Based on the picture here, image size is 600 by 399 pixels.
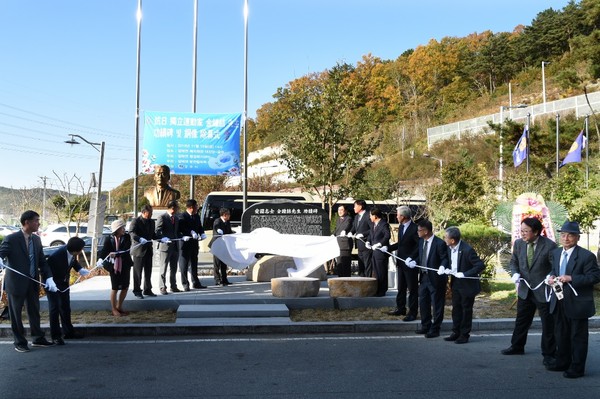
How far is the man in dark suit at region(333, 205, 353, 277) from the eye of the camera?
43.6ft

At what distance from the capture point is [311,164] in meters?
22.6

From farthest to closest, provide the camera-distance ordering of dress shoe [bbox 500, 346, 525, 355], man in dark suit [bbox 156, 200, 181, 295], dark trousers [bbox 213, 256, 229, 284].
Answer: dark trousers [bbox 213, 256, 229, 284]
man in dark suit [bbox 156, 200, 181, 295]
dress shoe [bbox 500, 346, 525, 355]

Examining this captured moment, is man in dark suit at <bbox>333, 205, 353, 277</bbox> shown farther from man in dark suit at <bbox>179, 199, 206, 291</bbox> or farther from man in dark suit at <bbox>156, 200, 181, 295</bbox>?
man in dark suit at <bbox>156, 200, 181, 295</bbox>

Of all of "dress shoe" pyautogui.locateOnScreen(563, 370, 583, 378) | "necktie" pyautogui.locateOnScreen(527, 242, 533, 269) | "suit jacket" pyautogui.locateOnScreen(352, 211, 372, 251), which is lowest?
"dress shoe" pyautogui.locateOnScreen(563, 370, 583, 378)

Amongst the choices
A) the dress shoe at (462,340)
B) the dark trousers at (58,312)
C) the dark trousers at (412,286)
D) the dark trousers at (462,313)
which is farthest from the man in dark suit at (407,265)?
the dark trousers at (58,312)

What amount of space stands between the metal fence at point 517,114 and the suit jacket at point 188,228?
114 feet

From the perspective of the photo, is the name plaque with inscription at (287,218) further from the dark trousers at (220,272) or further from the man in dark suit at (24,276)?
the man in dark suit at (24,276)

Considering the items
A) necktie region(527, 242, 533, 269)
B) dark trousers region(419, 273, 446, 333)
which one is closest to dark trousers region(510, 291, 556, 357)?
necktie region(527, 242, 533, 269)

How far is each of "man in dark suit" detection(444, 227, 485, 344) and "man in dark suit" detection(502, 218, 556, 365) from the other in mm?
789

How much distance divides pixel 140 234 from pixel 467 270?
5837 millimetres

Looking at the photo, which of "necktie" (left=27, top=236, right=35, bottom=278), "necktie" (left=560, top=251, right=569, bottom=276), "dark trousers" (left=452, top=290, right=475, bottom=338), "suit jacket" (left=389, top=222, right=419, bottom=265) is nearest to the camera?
"necktie" (left=560, top=251, right=569, bottom=276)

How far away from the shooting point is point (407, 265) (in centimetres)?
985

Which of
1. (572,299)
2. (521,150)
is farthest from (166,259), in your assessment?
(521,150)

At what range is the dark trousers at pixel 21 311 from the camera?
793 cm
